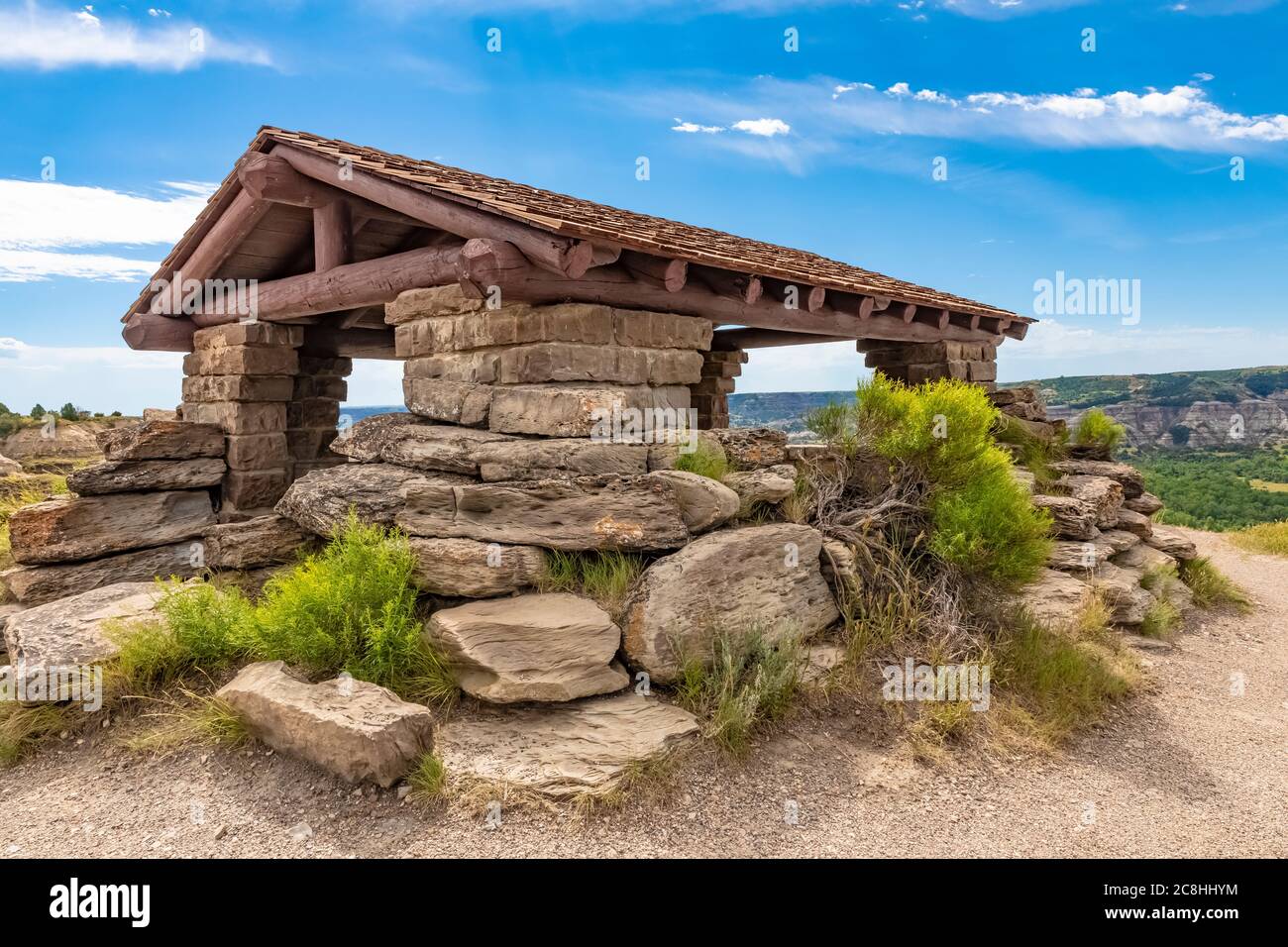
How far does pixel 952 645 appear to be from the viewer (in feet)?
16.9

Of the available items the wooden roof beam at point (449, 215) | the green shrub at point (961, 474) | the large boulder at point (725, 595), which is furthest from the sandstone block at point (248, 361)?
the green shrub at point (961, 474)

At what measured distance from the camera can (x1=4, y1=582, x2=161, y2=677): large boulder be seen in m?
4.90

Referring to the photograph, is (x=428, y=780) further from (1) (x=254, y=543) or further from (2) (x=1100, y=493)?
(2) (x=1100, y=493)

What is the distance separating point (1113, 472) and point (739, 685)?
691 centimetres

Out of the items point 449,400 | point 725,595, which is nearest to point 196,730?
point 449,400

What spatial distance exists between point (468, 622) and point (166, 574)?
4418 mm

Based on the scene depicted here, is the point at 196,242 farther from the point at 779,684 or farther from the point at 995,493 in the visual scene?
the point at 995,493

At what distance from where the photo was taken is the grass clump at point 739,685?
420 cm

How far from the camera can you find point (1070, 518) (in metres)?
7.46

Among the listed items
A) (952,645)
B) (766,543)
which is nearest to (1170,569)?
(952,645)

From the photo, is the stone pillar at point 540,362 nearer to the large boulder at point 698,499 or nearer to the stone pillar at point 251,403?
the large boulder at point 698,499

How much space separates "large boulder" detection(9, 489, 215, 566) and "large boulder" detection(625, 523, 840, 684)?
17.5 feet

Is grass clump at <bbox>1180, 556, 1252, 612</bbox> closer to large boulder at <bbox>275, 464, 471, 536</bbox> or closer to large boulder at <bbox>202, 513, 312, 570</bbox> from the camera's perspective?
large boulder at <bbox>275, 464, 471, 536</bbox>

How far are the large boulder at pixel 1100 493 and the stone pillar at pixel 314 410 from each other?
27.7ft
